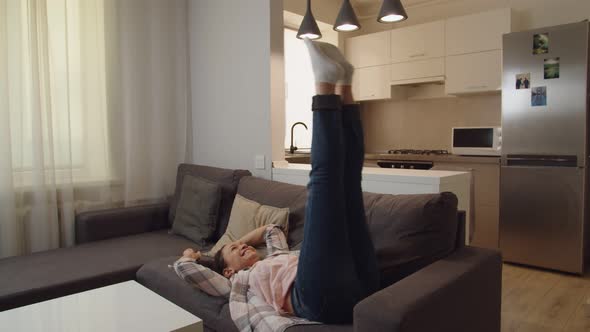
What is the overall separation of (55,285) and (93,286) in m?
0.17

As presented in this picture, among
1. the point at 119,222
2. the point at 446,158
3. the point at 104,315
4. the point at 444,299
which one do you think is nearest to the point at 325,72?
the point at 444,299

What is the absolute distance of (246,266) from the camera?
1.80m

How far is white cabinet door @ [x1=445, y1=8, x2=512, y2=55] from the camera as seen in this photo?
3.79 meters

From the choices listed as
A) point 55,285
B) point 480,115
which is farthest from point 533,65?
point 55,285

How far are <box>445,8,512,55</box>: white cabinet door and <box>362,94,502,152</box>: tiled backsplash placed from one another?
0.55m

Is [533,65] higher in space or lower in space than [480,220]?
higher

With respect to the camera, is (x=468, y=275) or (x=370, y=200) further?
(x=370, y=200)

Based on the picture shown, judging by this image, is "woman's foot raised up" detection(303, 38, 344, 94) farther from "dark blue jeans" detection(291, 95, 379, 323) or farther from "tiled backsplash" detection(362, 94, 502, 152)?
"tiled backsplash" detection(362, 94, 502, 152)

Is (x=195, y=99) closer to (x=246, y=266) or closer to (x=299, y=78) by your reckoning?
(x=299, y=78)

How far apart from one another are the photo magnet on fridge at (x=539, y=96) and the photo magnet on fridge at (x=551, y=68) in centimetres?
9

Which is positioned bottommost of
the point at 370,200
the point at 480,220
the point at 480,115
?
the point at 480,220

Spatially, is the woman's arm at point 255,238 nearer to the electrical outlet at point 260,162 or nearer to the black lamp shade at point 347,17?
the electrical outlet at point 260,162

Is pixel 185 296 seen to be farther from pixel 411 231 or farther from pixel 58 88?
pixel 58 88

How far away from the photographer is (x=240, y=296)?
5.19 feet
